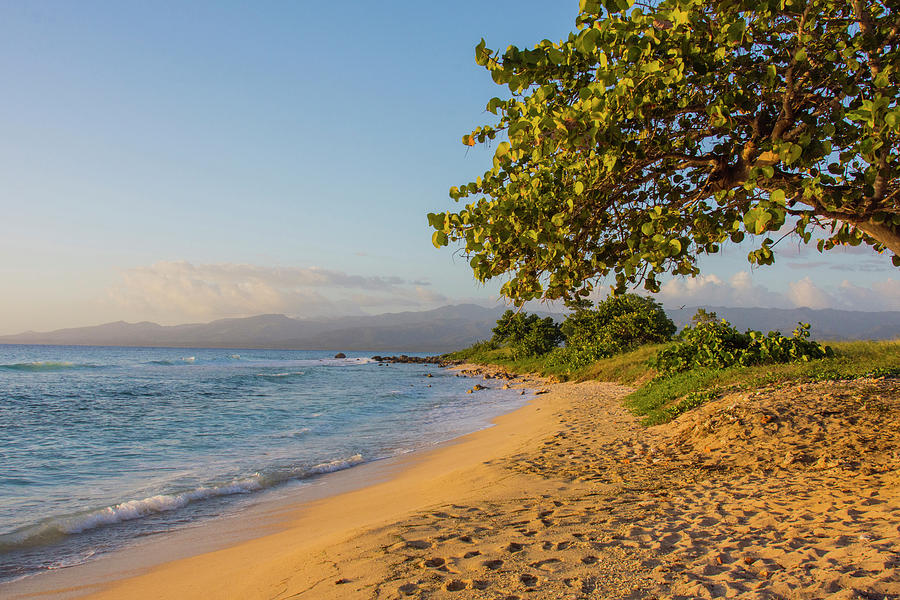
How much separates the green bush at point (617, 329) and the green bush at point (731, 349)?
473 inches

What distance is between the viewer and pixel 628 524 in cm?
532

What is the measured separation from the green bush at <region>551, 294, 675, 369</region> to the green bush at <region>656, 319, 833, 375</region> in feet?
39.4

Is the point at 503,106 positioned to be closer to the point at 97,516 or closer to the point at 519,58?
the point at 519,58

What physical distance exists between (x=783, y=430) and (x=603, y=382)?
60.9ft

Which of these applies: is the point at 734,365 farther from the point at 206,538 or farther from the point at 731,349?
the point at 206,538

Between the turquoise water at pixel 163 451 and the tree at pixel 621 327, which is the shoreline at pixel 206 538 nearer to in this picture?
the turquoise water at pixel 163 451

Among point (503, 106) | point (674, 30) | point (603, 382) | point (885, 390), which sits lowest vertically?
point (603, 382)

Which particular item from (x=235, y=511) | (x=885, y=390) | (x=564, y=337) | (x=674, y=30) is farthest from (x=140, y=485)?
(x=564, y=337)

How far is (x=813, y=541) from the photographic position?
459 centimetres

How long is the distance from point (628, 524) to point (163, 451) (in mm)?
12343

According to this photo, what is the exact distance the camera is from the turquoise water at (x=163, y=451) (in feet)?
24.6

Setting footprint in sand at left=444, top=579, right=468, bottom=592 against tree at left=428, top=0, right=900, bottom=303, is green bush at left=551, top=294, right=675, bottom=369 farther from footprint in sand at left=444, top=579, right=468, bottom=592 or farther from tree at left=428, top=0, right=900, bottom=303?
footprint in sand at left=444, top=579, right=468, bottom=592

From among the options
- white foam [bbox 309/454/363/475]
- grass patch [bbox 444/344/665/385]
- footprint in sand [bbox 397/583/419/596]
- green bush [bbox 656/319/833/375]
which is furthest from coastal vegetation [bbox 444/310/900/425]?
footprint in sand [bbox 397/583/419/596]

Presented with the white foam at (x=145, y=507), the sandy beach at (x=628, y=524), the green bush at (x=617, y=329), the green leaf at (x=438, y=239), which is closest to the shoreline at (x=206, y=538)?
the sandy beach at (x=628, y=524)
